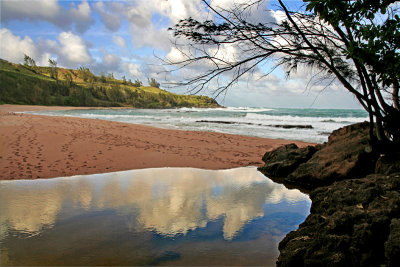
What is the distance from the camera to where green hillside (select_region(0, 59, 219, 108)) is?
6184cm

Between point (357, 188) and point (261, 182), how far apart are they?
2509 millimetres

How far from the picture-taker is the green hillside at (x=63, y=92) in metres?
61.8

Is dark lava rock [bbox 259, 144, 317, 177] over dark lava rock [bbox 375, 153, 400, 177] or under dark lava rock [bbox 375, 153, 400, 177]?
under

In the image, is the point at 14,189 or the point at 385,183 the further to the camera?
the point at 14,189

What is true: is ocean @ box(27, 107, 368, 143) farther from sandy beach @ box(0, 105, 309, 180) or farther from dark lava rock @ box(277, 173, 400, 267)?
dark lava rock @ box(277, 173, 400, 267)

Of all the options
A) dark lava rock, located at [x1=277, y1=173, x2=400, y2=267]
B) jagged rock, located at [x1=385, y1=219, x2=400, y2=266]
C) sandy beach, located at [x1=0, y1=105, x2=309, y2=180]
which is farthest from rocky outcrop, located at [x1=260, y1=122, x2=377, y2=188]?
jagged rock, located at [x1=385, y1=219, x2=400, y2=266]

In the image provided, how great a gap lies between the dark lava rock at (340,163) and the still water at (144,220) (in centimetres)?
92

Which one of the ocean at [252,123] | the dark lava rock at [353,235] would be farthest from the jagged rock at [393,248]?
the ocean at [252,123]

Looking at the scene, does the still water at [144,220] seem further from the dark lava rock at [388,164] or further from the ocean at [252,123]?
the ocean at [252,123]

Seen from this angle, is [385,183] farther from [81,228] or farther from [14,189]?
[14,189]

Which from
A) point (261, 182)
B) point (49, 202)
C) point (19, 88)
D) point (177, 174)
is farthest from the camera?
point (19, 88)

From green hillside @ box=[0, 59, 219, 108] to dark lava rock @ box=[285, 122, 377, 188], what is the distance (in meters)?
36.5

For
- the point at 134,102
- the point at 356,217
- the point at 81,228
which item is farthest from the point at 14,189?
the point at 134,102

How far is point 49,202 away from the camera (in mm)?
4223
